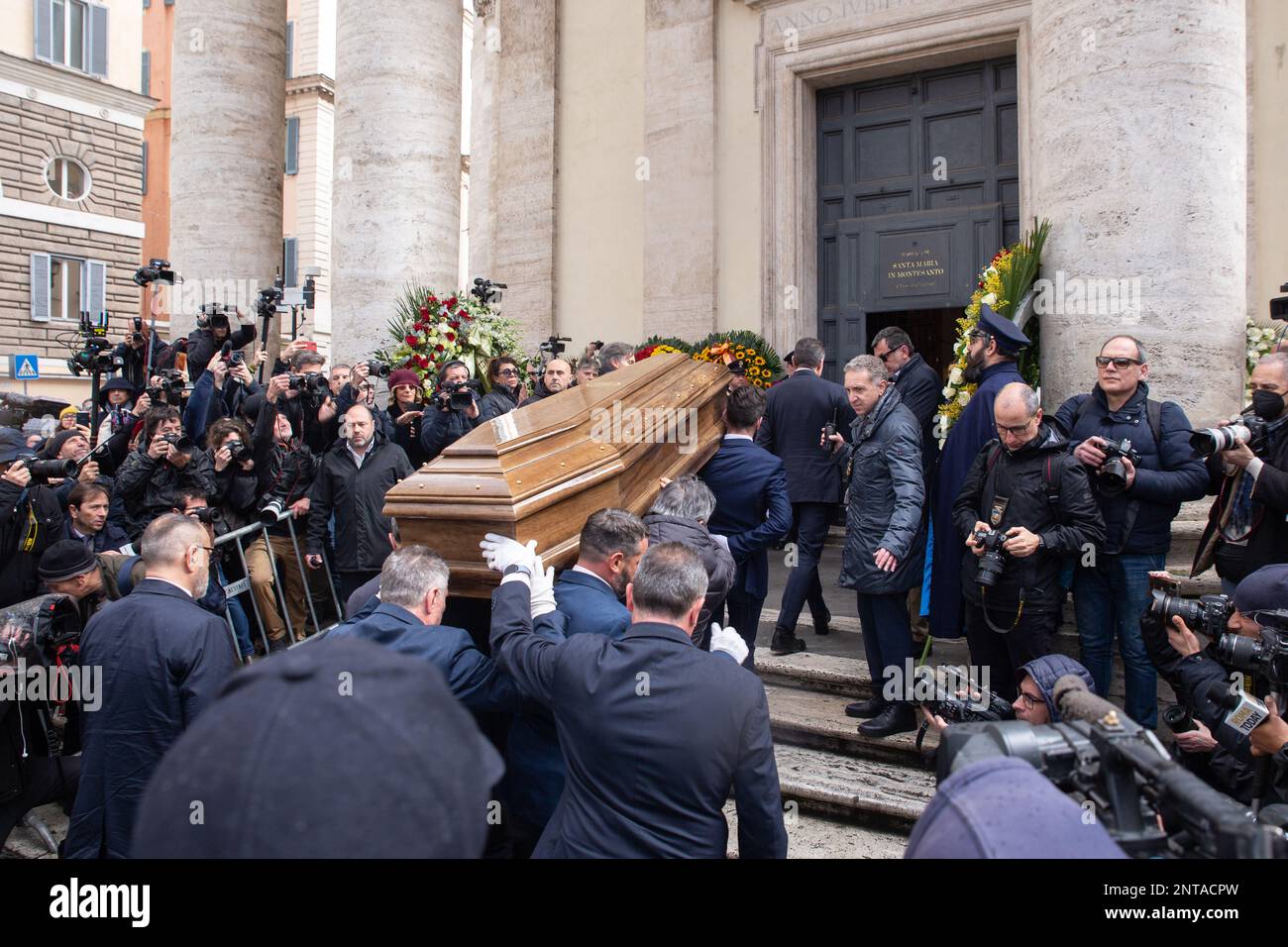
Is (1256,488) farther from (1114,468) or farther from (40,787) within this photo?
(40,787)

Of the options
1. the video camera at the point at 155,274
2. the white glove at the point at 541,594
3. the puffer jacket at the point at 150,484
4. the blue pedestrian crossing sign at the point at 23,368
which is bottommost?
the white glove at the point at 541,594

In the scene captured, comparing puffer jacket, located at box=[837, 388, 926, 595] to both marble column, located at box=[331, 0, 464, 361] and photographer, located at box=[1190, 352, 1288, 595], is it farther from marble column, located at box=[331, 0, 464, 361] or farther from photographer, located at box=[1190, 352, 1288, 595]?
marble column, located at box=[331, 0, 464, 361]

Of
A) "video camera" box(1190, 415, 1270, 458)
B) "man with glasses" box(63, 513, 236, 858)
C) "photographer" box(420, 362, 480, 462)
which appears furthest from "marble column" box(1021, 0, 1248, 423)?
"man with glasses" box(63, 513, 236, 858)

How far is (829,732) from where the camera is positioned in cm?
403

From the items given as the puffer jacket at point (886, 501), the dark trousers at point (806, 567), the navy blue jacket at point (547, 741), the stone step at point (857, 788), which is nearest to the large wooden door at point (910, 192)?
the dark trousers at point (806, 567)

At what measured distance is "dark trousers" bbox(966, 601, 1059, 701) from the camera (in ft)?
11.8

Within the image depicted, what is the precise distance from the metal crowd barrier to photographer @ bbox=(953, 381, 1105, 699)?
11.3 ft

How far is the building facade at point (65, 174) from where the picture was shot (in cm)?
1941

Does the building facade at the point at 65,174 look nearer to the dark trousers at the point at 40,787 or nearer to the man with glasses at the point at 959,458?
the dark trousers at the point at 40,787

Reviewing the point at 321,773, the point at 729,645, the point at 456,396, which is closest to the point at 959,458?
the point at 729,645

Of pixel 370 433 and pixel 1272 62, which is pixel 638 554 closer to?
pixel 370 433

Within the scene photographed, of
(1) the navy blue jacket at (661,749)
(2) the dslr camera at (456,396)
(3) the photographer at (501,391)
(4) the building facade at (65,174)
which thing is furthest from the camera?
(4) the building facade at (65,174)

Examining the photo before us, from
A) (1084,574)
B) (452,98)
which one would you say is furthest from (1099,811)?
(452,98)

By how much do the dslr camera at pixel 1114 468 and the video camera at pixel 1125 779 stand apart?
2268mm
